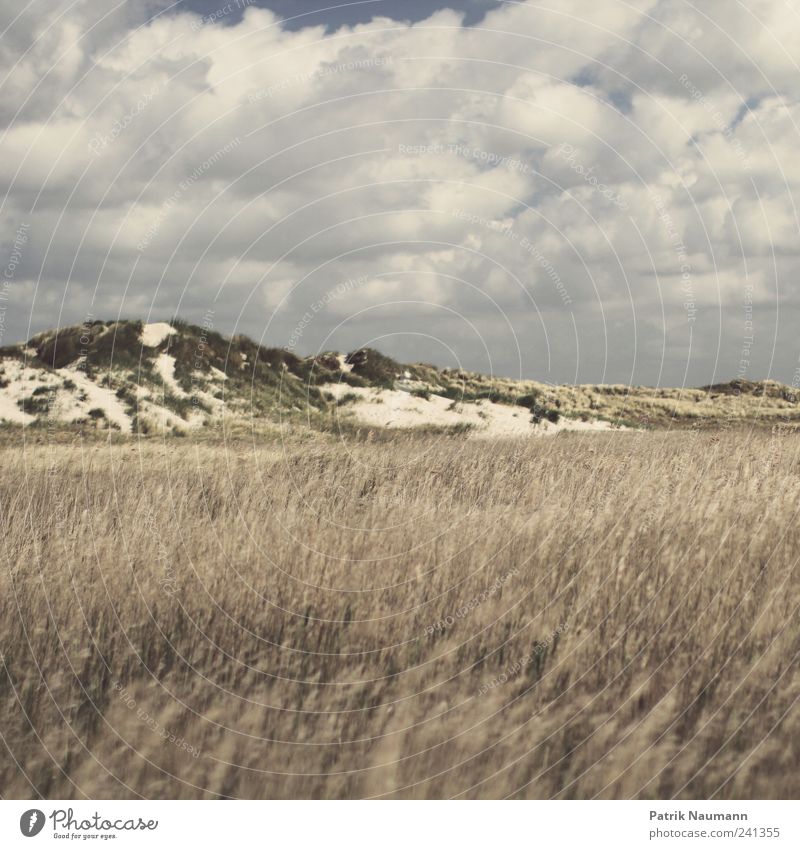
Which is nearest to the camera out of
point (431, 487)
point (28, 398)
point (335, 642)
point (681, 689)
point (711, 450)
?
point (681, 689)

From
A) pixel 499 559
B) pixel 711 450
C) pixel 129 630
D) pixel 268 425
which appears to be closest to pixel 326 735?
pixel 129 630

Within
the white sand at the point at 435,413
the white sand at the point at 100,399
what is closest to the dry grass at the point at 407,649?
the white sand at the point at 100,399

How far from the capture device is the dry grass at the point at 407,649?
3539mm

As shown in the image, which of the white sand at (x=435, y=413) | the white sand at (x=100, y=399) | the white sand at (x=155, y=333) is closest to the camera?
the white sand at (x=100, y=399)

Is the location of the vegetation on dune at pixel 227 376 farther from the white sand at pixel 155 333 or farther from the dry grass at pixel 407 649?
the dry grass at pixel 407 649

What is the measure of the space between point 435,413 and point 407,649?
29.0 metres

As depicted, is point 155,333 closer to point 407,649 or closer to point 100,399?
point 100,399

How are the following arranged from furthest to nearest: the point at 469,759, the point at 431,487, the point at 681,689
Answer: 1. the point at 431,487
2. the point at 681,689
3. the point at 469,759

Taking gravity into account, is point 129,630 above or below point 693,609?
below

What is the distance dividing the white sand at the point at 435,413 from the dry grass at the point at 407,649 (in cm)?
2404

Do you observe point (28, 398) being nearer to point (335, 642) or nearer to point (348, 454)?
point (348, 454)

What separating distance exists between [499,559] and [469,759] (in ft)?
7.65

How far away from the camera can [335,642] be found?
4.64 meters

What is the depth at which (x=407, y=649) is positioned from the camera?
4516 mm
